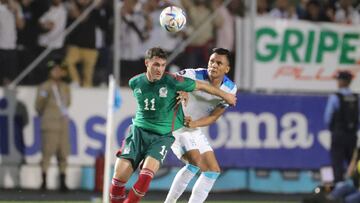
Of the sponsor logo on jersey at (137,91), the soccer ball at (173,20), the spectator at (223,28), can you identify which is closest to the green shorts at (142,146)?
the sponsor logo on jersey at (137,91)

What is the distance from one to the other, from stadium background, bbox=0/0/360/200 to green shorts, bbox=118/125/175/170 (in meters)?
7.27

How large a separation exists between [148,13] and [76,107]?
215 cm

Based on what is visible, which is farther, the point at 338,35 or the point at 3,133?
the point at 338,35

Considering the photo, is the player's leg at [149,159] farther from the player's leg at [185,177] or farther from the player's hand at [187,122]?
the player's leg at [185,177]

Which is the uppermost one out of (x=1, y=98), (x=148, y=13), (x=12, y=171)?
A: (x=148, y=13)

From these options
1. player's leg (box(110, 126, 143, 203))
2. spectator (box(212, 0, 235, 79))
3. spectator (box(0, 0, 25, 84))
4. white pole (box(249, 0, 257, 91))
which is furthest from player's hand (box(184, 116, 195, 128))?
white pole (box(249, 0, 257, 91))

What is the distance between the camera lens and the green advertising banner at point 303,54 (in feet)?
74.3

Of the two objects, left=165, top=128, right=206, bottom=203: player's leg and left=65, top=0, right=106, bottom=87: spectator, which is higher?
left=65, top=0, right=106, bottom=87: spectator

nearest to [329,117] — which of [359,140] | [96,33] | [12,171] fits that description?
[359,140]

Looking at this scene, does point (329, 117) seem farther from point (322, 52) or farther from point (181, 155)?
point (181, 155)

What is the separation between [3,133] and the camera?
21266mm

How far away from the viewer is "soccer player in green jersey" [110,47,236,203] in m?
14.0

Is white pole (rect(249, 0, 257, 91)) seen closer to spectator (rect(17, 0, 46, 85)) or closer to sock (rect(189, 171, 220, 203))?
spectator (rect(17, 0, 46, 85))

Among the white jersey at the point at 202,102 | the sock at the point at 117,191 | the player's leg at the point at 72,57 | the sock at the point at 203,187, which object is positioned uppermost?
the white jersey at the point at 202,102
